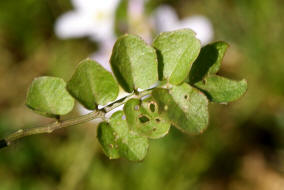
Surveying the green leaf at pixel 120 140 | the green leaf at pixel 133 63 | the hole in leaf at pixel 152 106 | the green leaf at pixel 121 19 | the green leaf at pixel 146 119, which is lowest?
the green leaf at pixel 121 19

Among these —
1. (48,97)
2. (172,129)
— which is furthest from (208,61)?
(172,129)

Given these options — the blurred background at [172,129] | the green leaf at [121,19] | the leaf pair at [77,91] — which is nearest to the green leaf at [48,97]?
the leaf pair at [77,91]

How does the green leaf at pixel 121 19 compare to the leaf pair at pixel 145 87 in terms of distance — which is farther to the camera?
the green leaf at pixel 121 19

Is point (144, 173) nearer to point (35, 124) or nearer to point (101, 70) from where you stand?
point (35, 124)

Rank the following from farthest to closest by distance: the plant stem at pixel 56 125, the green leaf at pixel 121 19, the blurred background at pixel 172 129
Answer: the blurred background at pixel 172 129
the green leaf at pixel 121 19
the plant stem at pixel 56 125

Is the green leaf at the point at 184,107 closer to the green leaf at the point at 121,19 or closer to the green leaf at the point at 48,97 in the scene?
the green leaf at the point at 48,97

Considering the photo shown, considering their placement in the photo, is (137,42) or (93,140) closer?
(137,42)

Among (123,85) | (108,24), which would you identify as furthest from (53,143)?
(123,85)
